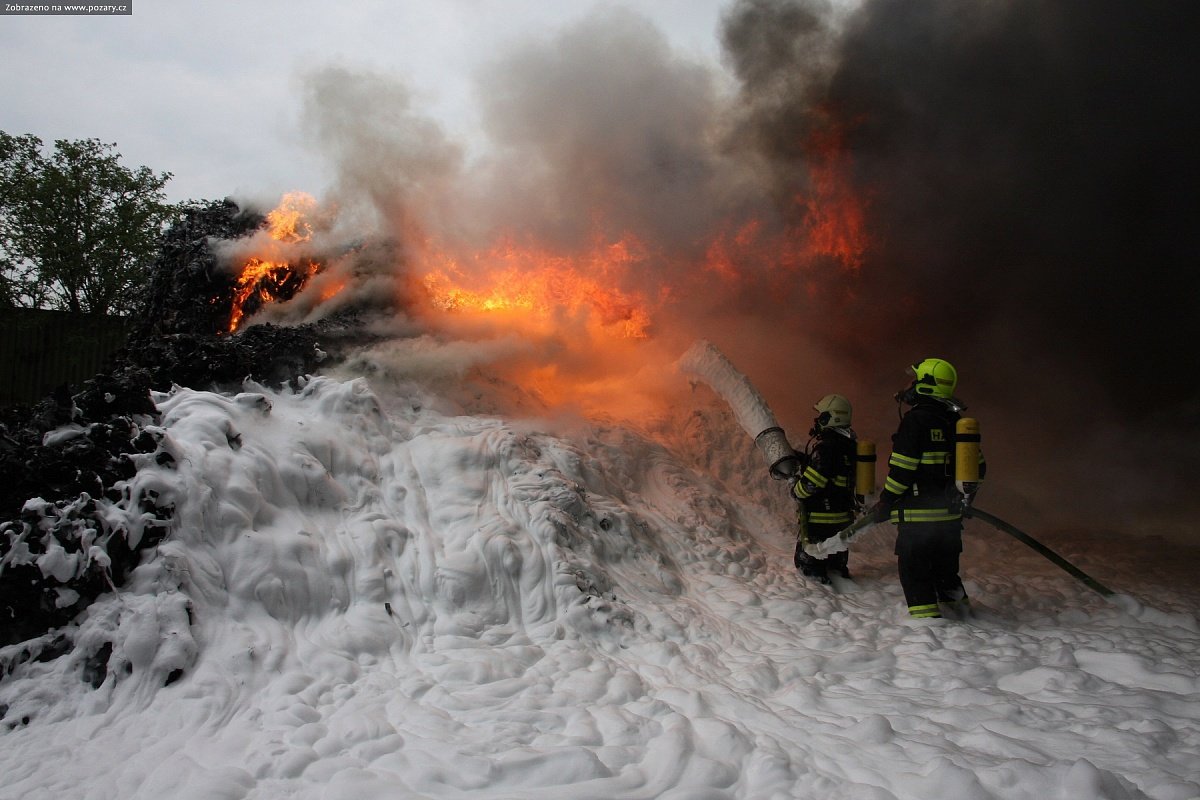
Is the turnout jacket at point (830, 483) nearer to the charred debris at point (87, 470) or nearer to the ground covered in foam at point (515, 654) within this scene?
the ground covered in foam at point (515, 654)

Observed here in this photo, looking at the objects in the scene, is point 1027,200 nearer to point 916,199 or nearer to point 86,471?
point 916,199

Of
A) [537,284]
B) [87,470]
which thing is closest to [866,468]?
[537,284]

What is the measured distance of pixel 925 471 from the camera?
5543mm

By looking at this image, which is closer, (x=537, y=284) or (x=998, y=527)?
(x=998, y=527)

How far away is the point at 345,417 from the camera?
632 centimetres

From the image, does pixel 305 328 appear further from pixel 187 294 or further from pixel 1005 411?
pixel 1005 411

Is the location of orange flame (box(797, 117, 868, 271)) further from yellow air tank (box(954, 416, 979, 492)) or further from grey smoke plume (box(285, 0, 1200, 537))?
yellow air tank (box(954, 416, 979, 492))

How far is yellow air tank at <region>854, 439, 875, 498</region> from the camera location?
6426 millimetres

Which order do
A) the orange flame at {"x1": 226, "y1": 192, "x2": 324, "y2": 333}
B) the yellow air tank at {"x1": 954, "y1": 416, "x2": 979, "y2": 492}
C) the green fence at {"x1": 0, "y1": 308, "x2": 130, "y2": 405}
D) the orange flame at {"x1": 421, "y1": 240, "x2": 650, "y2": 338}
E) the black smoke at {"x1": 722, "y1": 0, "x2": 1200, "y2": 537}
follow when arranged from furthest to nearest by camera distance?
1. the green fence at {"x1": 0, "y1": 308, "x2": 130, "y2": 405}
2. the black smoke at {"x1": 722, "y1": 0, "x2": 1200, "y2": 537}
3. the orange flame at {"x1": 421, "y1": 240, "x2": 650, "y2": 338}
4. the orange flame at {"x1": 226, "y1": 192, "x2": 324, "y2": 333}
5. the yellow air tank at {"x1": 954, "y1": 416, "x2": 979, "y2": 492}

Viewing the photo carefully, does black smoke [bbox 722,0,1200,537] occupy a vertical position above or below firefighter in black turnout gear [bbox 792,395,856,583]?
above

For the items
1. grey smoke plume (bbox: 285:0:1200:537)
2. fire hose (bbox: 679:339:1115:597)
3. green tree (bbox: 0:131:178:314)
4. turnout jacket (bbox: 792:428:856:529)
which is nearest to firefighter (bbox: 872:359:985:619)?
fire hose (bbox: 679:339:1115:597)

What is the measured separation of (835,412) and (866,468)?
0.62 metres

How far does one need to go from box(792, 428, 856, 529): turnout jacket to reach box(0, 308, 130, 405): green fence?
16115mm

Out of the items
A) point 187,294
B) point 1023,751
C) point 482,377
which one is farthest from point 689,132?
point 1023,751
